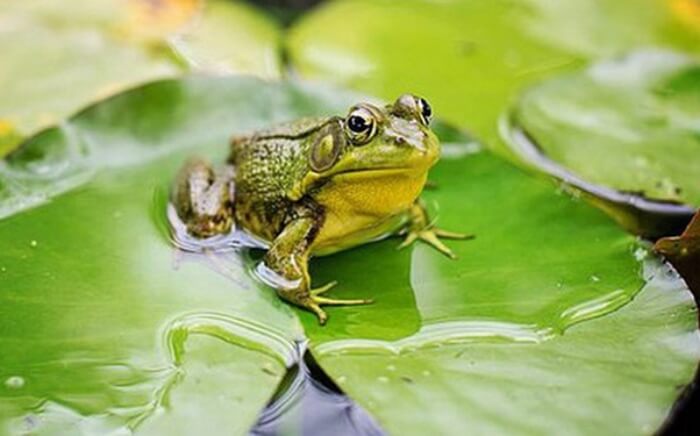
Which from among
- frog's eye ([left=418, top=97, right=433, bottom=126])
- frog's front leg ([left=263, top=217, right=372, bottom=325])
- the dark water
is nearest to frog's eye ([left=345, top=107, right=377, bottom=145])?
frog's eye ([left=418, top=97, right=433, bottom=126])

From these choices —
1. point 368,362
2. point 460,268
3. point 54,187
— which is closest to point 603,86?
point 460,268

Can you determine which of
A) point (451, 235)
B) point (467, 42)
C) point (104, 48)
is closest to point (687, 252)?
point (451, 235)

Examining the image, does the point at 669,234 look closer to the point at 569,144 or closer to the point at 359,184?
the point at 569,144

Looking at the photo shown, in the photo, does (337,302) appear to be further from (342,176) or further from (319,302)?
(342,176)

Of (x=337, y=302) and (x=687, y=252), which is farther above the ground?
(x=687, y=252)

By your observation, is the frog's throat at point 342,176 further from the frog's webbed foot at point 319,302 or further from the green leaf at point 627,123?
the green leaf at point 627,123

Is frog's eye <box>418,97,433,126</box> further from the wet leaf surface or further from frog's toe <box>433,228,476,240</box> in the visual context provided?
the wet leaf surface
